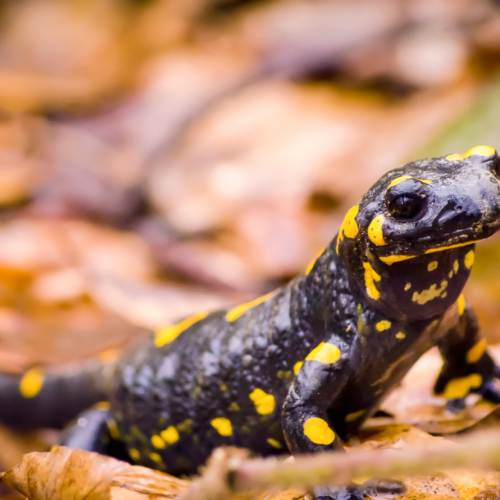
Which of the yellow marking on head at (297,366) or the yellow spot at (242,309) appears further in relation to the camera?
the yellow spot at (242,309)

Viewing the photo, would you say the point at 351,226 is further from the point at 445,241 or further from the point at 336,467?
the point at 336,467

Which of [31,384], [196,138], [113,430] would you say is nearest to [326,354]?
[113,430]

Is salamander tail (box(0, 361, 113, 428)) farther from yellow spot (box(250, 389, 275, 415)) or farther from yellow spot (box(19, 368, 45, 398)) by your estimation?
yellow spot (box(250, 389, 275, 415))

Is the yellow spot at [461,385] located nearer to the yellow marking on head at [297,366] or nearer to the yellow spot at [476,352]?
the yellow spot at [476,352]

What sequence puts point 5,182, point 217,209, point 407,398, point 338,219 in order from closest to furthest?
point 407,398 < point 338,219 < point 217,209 < point 5,182

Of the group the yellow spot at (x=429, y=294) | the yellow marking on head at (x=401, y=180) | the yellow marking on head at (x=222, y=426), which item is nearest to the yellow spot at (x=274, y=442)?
the yellow marking on head at (x=222, y=426)

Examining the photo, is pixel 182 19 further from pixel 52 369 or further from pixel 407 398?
pixel 407 398

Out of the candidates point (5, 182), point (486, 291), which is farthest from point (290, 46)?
point (486, 291)
